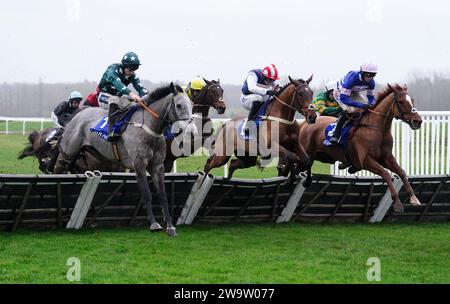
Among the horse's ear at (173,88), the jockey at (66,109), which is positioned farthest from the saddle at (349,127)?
the jockey at (66,109)

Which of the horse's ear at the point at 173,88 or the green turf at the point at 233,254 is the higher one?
the horse's ear at the point at 173,88

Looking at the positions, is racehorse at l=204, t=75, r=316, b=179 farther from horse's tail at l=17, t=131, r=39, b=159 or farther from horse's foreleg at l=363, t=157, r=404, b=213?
horse's tail at l=17, t=131, r=39, b=159

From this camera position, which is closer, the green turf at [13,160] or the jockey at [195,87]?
the jockey at [195,87]

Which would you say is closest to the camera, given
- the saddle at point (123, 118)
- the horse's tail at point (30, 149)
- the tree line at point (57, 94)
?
the saddle at point (123, 118)

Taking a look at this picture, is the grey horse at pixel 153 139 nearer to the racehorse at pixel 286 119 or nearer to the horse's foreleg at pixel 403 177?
the racehorse at pixel 286 119

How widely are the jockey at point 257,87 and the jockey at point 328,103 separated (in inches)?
49.5

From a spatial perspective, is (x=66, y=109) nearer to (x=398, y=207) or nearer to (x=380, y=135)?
(x=380, y=135)

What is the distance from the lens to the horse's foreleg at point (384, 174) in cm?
939

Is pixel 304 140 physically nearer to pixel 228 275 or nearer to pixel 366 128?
pixel 366 128

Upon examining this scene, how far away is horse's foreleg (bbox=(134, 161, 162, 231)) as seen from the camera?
901 cm

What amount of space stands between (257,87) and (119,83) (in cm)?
182
